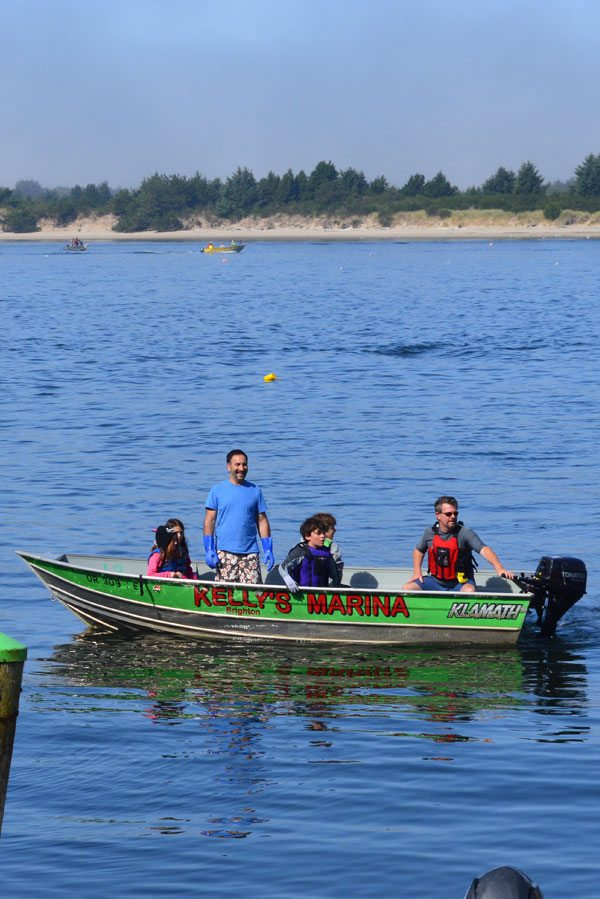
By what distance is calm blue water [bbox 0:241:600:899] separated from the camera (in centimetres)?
970

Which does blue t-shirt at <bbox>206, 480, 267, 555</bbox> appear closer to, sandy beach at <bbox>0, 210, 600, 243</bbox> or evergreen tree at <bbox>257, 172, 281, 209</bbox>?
sandy beach at <bbox>0, 210, 600, 243</bbox>

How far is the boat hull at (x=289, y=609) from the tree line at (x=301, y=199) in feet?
463

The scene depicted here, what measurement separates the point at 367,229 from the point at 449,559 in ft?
503

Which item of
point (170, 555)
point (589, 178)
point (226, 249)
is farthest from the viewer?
point (589, 178)

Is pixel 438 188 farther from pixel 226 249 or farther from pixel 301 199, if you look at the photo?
pixel 226 249

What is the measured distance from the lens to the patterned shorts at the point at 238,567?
1505 centimetres

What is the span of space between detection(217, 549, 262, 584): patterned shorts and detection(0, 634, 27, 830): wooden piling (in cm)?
866

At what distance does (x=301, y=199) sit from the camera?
571 ft

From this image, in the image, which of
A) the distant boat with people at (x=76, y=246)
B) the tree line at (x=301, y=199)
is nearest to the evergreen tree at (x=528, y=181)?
the tree line at (x=301, y=199)

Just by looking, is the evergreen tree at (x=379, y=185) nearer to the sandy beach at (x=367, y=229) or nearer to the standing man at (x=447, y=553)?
the sandy beach at (x=367, y=229)

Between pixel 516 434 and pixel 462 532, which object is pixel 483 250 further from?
pixel 462 532

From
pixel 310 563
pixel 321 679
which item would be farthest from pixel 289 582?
pixel 321 679

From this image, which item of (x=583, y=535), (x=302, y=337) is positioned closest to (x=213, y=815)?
(x=583, y=535)

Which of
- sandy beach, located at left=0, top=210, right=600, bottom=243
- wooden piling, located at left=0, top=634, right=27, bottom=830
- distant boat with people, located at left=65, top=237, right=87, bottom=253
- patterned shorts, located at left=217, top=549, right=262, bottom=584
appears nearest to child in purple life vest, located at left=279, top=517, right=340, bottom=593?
patterned shorts, located at left=217, top=549, right=262, bottom=584
